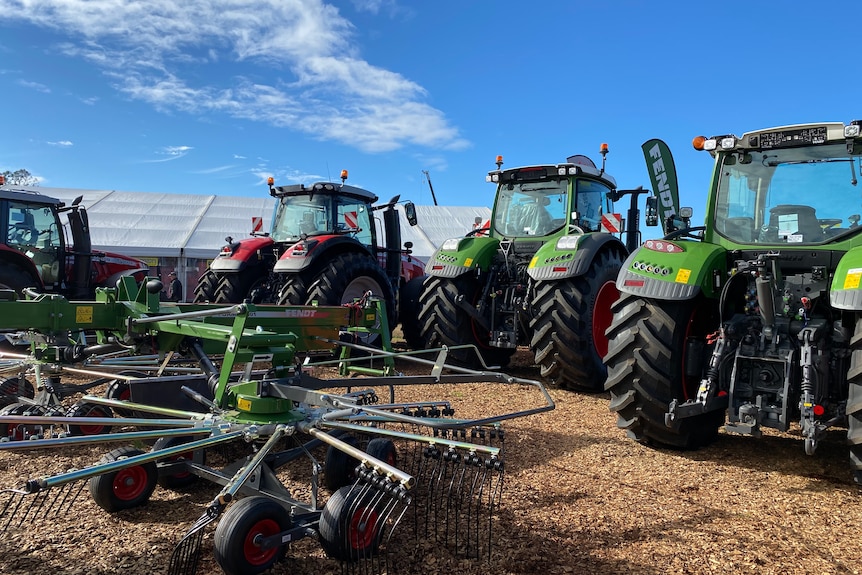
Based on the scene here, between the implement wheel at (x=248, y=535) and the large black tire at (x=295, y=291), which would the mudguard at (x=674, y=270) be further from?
the large black tire at (x=295, y=291)

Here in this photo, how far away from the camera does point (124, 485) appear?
3.01 meters

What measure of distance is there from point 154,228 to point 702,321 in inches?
813

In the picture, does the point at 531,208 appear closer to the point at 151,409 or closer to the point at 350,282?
the point at 350,282

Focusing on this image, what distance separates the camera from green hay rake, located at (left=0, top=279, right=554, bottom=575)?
2.39 m

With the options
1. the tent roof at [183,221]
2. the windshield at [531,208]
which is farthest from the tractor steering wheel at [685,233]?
the tent roof at [183,221]

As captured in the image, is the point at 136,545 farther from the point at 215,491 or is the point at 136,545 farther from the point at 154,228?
the point at 154,228

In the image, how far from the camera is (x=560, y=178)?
23.2ft

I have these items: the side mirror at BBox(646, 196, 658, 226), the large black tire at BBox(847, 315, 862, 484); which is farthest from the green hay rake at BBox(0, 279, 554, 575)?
the side mirror at BBox(646, 196, 658, 226)

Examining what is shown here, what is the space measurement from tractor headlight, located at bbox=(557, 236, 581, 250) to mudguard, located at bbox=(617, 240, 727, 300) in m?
1.61

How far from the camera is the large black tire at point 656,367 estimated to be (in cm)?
402

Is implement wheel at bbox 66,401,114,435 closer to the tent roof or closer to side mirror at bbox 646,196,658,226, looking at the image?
side mirror at bbox 646,196,658,226

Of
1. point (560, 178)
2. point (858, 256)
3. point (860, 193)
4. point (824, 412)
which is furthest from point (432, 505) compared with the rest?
point (560, 178)

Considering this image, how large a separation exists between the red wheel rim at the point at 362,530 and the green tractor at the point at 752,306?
6.99 ft

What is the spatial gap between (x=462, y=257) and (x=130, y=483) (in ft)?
14.1
